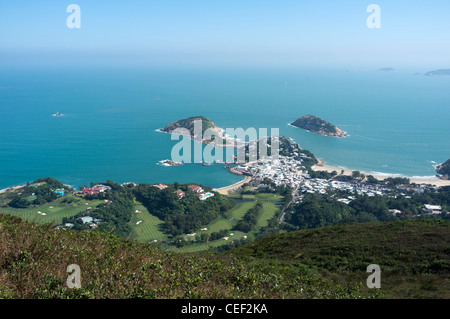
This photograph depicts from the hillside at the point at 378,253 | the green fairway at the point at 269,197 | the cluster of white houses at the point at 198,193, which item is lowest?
the green fairway at the point at 269,197

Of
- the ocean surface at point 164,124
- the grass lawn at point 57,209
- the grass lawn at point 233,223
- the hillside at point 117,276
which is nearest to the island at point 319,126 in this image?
the ocean surface at point 164,124

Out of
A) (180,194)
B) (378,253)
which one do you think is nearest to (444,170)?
(180,194)

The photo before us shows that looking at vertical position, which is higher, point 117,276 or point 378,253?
point 117,276

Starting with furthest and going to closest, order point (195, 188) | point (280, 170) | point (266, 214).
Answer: point (280, 170) → point (195, 188) → point (266, 214)

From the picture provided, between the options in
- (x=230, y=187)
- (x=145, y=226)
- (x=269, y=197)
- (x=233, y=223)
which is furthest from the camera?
(x=230, y=187)

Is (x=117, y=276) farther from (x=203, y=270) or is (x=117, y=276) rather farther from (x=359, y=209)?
(x=359, y=209)

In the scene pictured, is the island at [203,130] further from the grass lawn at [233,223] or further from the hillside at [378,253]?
the hillside at [378,253]
